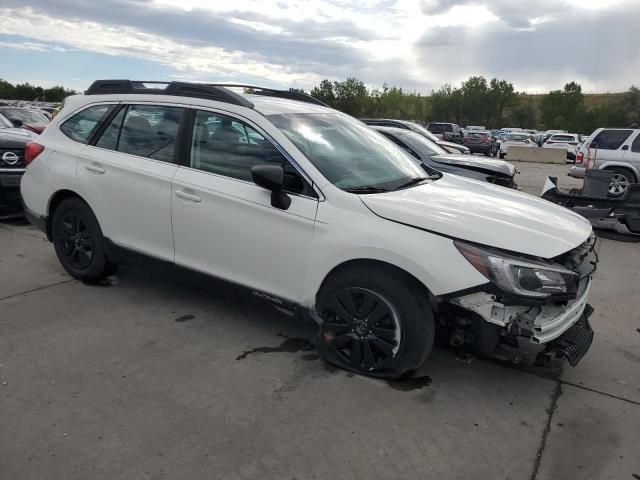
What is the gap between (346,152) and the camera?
3838 mm

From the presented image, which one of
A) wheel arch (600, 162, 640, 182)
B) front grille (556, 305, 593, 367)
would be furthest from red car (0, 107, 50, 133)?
wheel arch (600, 162, 640, 182)

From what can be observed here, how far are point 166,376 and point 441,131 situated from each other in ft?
108

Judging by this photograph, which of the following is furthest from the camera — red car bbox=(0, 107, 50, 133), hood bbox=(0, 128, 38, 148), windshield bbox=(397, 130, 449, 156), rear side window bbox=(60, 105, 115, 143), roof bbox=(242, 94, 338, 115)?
red car bbox=(0, 107, 50, 133)

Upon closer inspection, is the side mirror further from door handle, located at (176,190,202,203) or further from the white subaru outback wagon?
door handle, located at (176,190,202,203)

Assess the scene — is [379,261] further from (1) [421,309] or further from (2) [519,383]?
(2) [519,383]

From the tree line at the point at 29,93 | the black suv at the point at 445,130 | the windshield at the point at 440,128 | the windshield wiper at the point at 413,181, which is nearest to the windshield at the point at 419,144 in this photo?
the windshield wiper at the point at 413,181

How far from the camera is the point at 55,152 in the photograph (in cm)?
477

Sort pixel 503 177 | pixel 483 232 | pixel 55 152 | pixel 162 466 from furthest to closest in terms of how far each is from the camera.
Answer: pixel 503 177
pixel 55 152
pixel 483 232
pixel 162 466

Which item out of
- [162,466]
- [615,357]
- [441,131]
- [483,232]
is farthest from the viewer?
[441,131]

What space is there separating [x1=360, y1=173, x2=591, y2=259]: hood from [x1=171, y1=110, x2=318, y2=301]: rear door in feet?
1.80

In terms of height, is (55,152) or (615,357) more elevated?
(55,152)

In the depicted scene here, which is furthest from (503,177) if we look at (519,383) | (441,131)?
(441,131)

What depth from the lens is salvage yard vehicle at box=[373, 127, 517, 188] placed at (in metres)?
8.60

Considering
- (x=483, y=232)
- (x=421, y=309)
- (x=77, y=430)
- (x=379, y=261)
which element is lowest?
(x=77, y=430)
